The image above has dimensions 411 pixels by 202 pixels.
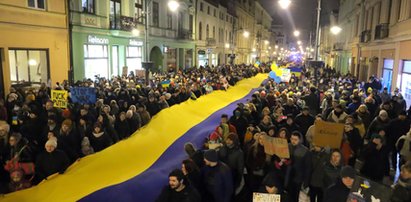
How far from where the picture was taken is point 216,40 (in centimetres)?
5328

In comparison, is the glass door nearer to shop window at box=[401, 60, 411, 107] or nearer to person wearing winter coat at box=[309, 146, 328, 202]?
shop window at box=[401, 60, 411, 107]

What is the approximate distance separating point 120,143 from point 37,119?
3.13m

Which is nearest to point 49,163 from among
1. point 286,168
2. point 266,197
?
point 266,197

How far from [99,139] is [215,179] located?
148 inches

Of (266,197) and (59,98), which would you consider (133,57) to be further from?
(266,197)

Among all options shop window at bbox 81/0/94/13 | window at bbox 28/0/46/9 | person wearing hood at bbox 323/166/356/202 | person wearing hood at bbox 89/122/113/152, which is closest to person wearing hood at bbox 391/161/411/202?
person wearing hood at bbox 323/166/356/202

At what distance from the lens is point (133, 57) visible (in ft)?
96.5

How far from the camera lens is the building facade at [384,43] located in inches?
805

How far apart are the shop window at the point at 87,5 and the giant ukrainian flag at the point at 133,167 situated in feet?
43.9

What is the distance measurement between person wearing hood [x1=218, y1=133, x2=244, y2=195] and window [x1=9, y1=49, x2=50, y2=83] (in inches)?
591

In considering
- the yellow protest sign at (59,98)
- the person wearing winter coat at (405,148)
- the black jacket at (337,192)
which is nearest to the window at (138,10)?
the yellow protest sign at (59,98)

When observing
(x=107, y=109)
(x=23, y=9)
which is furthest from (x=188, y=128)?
(x=23, y=9)

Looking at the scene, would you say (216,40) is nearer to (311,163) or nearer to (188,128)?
(188,128)

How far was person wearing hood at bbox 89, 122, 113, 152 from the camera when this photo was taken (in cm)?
909
